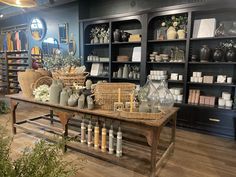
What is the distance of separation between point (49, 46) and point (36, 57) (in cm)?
99

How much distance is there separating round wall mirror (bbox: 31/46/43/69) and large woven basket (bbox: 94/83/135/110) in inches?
186

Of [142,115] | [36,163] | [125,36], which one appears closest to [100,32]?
[125,36]

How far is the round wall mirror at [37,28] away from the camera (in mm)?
5902

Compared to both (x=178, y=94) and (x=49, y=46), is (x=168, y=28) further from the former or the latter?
(x=49, y=46)

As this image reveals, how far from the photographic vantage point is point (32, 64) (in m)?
6.47

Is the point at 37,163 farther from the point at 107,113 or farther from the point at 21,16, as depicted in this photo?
the point at 21,16

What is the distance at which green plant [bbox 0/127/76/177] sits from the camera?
2.29 feet

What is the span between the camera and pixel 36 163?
73 cm

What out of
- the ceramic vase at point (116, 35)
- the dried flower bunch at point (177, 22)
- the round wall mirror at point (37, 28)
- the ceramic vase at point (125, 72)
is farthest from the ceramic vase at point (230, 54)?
the round wall mirror at point (37, 28)

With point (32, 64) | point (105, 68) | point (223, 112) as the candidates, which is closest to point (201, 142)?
point (223, 112)

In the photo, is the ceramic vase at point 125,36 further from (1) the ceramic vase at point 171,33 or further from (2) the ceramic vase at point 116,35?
(1) the ceramic vase at point 171,33

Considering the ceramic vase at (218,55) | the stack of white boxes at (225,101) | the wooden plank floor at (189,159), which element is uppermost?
the ceramic vase at (218,55)

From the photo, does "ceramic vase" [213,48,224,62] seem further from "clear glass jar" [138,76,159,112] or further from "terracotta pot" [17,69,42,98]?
"terracotta pot" [17,69,42,98]

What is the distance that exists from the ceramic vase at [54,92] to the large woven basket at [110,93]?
0.56m
